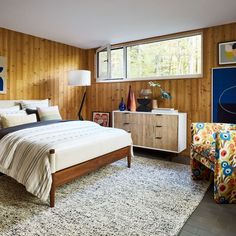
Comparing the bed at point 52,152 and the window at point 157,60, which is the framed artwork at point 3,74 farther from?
the window at point 157,60

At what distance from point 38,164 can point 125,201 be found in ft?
3.29

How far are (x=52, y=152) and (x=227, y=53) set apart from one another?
3.22 meters

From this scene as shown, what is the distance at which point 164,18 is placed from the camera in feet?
11.0

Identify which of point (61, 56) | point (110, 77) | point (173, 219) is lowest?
point (173, 219)

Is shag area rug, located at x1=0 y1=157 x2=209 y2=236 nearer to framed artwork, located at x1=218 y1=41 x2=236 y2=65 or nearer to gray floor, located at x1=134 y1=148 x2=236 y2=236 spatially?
gray floor, located at x1=134 y1=148 x2=236 y2=236

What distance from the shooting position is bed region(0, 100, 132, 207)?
2158 mm

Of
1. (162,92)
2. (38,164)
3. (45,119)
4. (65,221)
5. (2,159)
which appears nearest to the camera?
(65,221)

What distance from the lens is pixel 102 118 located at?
5.14 m

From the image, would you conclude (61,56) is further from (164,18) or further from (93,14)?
(164,18)

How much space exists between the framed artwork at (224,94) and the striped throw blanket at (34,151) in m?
2.09

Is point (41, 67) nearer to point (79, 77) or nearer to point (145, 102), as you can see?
point (79, 77)

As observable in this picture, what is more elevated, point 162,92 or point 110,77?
point 110,77

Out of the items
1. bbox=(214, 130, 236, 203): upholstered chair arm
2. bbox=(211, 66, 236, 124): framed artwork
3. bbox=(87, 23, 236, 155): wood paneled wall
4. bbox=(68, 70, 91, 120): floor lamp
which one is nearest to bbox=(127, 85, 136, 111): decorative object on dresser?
bbox=(87, 23, 236, 155): wood paneled wall

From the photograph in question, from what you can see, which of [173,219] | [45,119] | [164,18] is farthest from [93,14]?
[173,219]
